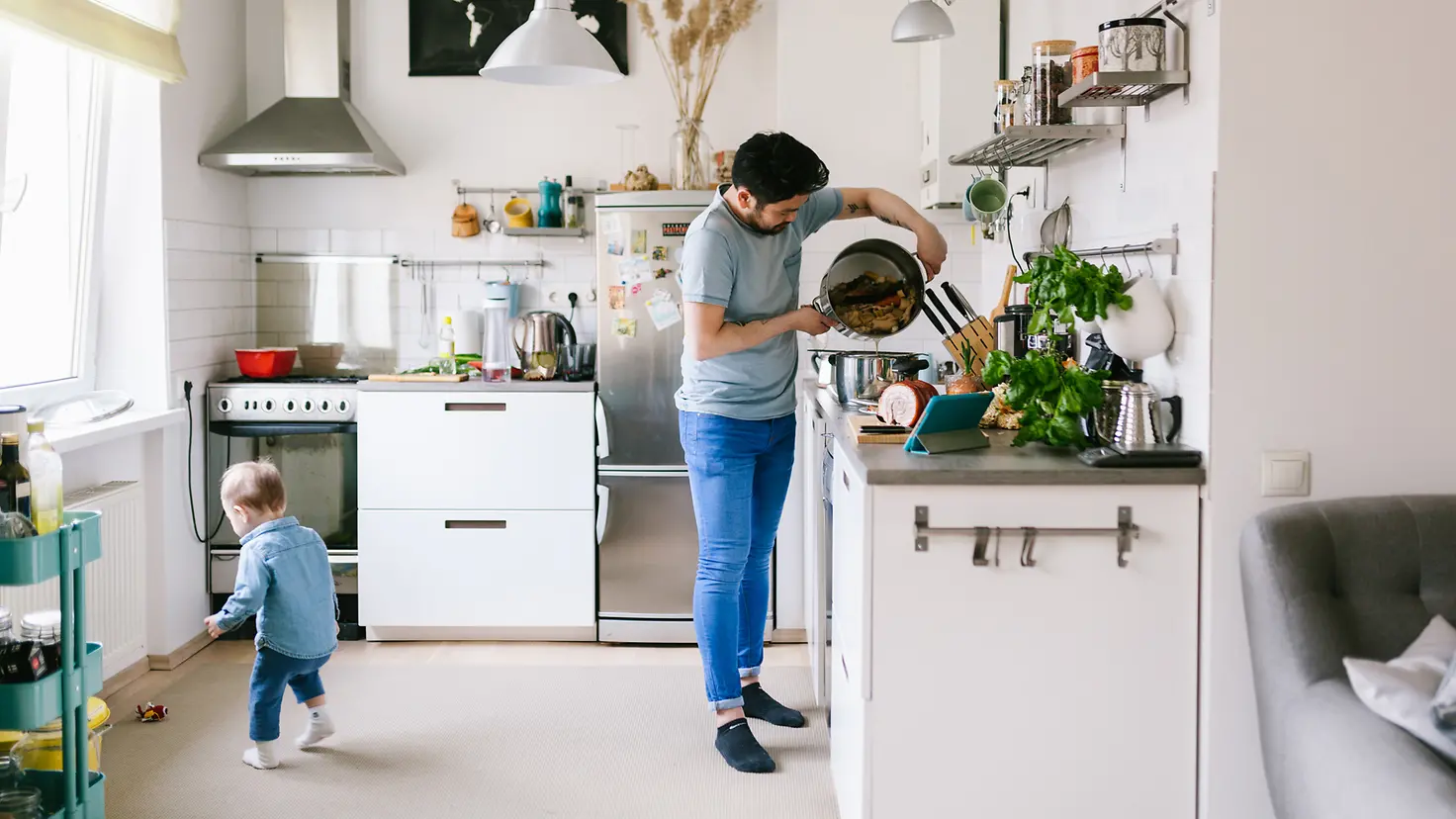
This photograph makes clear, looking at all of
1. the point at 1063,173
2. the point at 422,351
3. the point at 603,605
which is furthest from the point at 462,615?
the point at 1063,173

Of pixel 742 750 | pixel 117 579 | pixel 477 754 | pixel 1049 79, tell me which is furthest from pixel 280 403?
pixel 1049 79

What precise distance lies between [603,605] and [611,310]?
3.40 ft

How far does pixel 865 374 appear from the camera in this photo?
3.16 metres

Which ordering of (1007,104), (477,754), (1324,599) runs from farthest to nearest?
(477,754) < (1007,104) < (1324,599)

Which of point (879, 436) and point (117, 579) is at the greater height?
point (879, 436)

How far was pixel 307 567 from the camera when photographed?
320cm

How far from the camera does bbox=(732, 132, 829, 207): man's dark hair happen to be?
2.85m

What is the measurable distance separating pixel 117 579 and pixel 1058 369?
2870 mm

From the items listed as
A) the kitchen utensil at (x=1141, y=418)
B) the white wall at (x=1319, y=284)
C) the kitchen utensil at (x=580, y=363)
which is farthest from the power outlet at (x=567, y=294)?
the white wall at (x=1319, y=284)

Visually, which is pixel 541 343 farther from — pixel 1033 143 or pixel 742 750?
pixel 1033 143

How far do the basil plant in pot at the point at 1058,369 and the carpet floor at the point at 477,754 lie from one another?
109cm

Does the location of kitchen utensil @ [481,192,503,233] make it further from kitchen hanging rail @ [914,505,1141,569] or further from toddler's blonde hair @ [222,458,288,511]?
kitchen hanging rail @ [914,505,1141,569]

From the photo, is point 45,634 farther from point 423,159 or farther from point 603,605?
point 423,159

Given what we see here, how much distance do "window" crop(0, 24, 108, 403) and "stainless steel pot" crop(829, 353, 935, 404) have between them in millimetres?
2350
